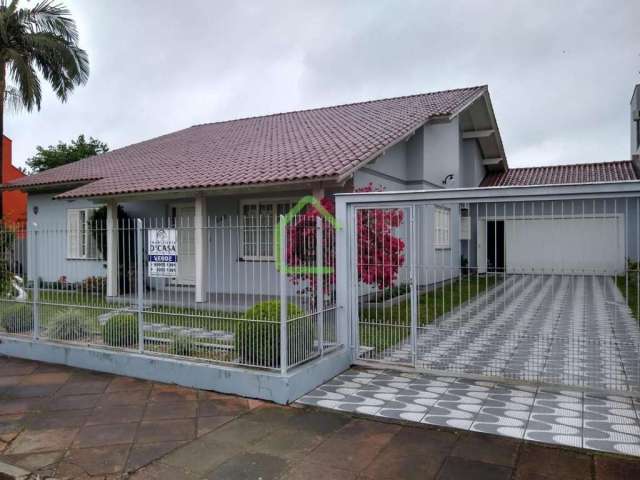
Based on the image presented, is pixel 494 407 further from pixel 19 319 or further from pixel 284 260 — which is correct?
pixel 19 319

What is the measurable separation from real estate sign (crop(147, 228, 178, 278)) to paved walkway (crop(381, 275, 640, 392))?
9.82 ft

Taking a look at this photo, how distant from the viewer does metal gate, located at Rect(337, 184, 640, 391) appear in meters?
5.79

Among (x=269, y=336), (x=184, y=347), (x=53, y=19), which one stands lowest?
(x=184, y=347)

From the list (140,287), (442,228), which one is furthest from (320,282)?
(442,228)

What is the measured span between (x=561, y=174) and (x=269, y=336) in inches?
776

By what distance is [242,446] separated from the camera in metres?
4.34

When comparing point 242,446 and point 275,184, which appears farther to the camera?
point 275,184

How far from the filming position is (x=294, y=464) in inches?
157

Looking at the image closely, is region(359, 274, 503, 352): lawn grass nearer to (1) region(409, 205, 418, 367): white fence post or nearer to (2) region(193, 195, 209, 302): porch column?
(1) region(409, 205, 418, 367): white fence post

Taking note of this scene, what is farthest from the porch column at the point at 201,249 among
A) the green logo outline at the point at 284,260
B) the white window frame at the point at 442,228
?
the white window frame at the point at 442,228

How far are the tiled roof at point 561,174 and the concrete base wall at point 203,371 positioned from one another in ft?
53.3

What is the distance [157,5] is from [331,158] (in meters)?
4.57

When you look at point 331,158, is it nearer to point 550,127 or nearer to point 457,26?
point 457,26

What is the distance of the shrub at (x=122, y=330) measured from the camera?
673cm
